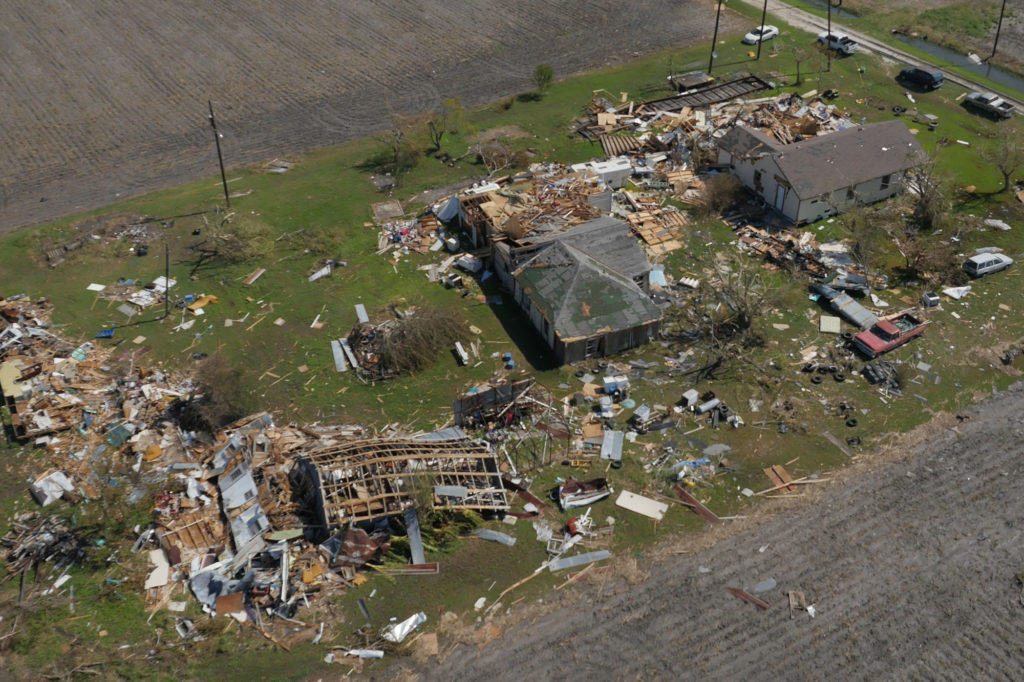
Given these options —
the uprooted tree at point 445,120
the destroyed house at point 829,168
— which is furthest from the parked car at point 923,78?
the uprooted tree at point 445,120

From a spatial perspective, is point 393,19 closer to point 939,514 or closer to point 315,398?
point 315,398

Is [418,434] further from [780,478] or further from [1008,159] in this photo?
[1008,159]

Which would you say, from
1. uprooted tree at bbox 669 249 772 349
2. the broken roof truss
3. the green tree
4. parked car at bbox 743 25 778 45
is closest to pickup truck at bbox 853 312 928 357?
uprooted tree at bbox 669 249 772 349

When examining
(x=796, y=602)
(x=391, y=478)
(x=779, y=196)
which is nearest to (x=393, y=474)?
(x=391, y=478)

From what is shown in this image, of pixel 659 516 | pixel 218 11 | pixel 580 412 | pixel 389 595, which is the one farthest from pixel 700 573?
pixel 218 11

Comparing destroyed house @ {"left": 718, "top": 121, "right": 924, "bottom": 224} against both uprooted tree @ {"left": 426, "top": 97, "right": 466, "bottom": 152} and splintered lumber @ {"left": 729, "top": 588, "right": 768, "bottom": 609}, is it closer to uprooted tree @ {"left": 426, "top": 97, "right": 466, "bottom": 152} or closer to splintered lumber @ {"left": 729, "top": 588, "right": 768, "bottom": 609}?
uprooted tree @ {"left": 426, "top": 97, "right": 466, "bottom": 152}

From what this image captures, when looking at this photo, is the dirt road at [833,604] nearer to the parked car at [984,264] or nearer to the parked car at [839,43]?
the parked car at [984,264]
